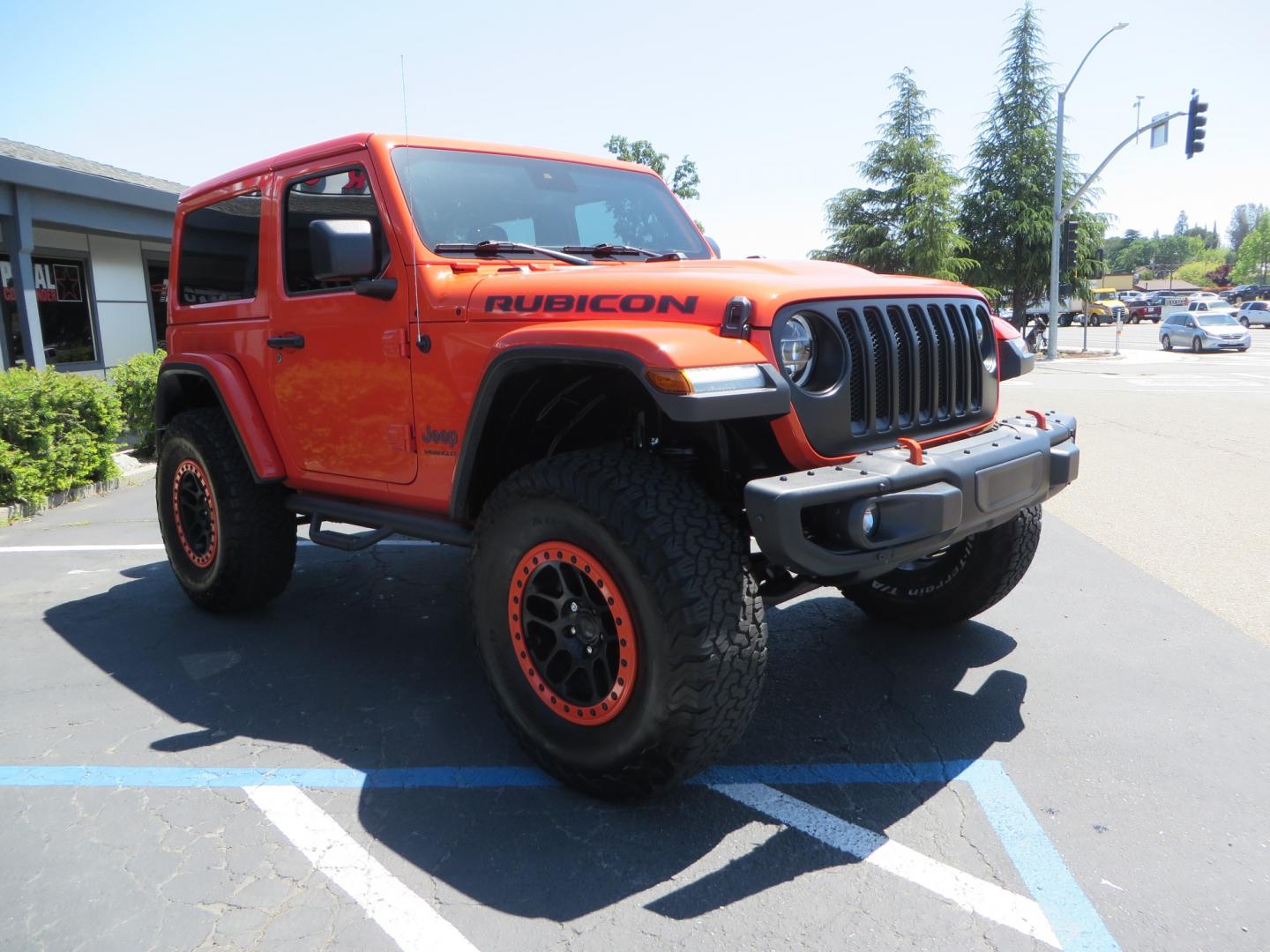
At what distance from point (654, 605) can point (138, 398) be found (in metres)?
9.28

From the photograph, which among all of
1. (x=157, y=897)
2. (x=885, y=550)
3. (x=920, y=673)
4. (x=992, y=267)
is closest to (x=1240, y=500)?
(x=920, y=673)

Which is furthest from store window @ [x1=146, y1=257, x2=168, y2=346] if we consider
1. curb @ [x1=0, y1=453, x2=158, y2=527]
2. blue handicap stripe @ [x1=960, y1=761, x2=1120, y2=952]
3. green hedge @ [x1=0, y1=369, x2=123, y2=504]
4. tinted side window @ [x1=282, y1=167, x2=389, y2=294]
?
blue handicap stripe @ [x1=960, y1=761, x2=1120, y2=952]

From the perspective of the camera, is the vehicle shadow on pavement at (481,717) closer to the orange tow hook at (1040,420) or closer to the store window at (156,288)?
the orange tow hook at (1040,420)

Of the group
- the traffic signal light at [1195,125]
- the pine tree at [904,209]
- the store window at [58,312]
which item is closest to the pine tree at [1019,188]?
the pine tree at [904,209]

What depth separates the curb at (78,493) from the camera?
24.3 feet

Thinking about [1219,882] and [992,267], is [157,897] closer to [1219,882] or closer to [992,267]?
[1219,882]

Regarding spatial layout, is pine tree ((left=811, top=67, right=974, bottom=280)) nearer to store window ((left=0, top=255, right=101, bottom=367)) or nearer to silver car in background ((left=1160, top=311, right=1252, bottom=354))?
silver car in background ((left=1160, top=311, right=1252, bottom=354))

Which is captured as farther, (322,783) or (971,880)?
(322,783)

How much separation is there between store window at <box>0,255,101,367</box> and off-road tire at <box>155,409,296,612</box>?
11.5m

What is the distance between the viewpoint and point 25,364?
37.3ft

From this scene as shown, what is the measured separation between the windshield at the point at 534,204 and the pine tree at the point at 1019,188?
29.1 metres

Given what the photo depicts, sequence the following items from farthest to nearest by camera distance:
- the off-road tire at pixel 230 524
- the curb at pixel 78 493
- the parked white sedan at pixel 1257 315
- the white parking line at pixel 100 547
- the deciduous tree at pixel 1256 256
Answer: the deciduous tree at pixel 1256 256
the parked white sedan at pixel 1257 315
the curb at pixel 78 493
the white parking line at pixel 100 547
the off-road tire at pixel 230 524

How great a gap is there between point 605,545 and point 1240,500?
6484 millimetres

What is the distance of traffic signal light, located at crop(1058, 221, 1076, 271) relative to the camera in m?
25.4
